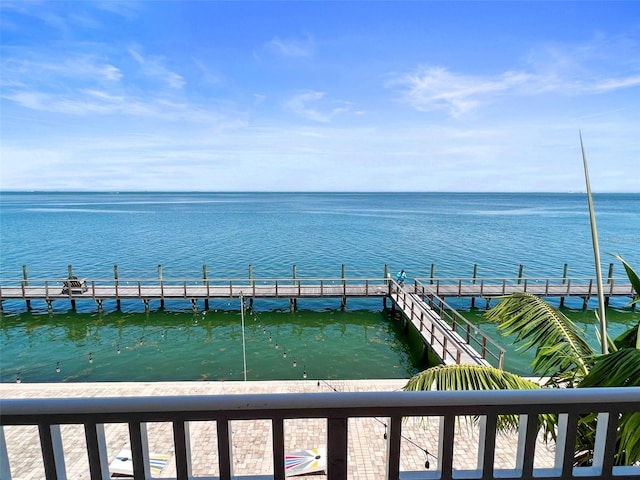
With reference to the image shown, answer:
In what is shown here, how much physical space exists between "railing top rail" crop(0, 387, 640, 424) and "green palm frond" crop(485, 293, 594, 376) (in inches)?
105

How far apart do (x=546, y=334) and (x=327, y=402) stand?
13.5 feet

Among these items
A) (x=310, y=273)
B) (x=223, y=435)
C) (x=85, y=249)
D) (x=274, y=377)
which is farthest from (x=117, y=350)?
(x=85, y=249)

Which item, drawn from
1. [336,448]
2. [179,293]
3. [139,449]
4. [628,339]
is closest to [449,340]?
[628,339]

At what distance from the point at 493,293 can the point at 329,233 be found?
32.0 meters

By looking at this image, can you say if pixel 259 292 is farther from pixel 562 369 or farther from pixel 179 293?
pixel 562 369

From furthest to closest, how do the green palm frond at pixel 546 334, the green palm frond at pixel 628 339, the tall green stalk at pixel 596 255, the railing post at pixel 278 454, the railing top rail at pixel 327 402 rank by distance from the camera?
the green palm frond at pixel 546 334
the green palm frond at pixel 628 339
the tall green stalk at pixel 596 255
the railing post at pixel 278 454
the railing top rail at pixel 327 402

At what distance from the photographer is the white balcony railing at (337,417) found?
4.91 feet

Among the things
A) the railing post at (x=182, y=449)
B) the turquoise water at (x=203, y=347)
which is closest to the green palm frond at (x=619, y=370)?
the railing post at (x=182, y=449)

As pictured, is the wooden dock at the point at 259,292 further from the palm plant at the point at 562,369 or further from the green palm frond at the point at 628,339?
the green palm frond at the point at 628,339

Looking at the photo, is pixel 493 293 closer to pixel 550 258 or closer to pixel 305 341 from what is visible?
pixel 305 341

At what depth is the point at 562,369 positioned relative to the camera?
4238 mm

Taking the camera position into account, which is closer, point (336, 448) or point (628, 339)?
point (336, 448)

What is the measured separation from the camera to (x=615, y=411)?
1586 millimetres

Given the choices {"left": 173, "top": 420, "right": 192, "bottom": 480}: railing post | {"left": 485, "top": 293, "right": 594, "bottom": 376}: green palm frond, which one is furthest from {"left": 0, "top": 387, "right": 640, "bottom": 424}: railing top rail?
{"left": 485, "top": 293, "right": 594, "bottom": 376}: green palm frond
